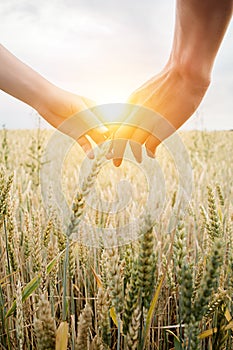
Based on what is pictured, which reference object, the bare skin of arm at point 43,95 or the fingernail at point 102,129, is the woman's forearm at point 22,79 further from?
the fingernail at point 102,129

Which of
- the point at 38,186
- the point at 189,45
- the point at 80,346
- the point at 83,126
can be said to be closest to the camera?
the point at 80,346

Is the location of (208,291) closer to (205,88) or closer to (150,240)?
(150,240)

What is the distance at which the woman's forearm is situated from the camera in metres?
1.01

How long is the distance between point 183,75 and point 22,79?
366 millimetres

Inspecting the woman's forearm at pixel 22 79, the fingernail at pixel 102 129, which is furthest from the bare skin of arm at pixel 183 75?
the woman's forearm at pixel 22 79

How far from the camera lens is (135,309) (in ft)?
1.83

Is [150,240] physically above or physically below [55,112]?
below

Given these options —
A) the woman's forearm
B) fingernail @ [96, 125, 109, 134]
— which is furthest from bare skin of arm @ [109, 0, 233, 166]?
the woman's forearm

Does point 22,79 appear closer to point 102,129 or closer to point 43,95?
point 43,95

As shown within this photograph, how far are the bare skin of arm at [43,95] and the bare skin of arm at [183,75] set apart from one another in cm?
8

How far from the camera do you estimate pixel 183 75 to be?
3.26 feet

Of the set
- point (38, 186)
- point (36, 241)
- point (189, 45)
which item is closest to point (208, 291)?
point (36, 241)

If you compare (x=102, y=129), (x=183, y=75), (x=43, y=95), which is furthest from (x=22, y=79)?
(x=183, y=75)

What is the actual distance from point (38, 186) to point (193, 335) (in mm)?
1401
